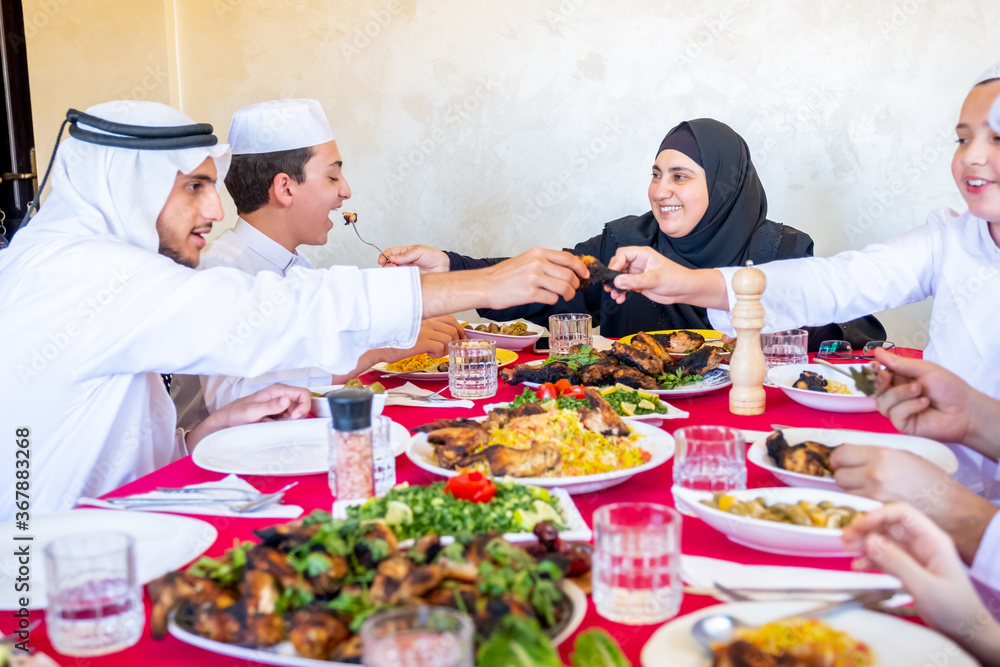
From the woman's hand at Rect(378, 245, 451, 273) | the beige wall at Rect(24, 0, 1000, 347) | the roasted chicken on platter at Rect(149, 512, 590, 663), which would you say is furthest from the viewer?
the beige wall at Rect(24, 0, 1000, 347)

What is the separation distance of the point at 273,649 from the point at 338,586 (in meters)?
0.12

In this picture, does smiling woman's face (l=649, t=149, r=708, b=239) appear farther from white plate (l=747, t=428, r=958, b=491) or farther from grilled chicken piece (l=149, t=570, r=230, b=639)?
grilled chicken piece (l=149, t=570, r=230, b=639)

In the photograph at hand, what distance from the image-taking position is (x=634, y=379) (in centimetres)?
260

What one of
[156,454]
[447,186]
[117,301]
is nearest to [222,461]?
[117,301]

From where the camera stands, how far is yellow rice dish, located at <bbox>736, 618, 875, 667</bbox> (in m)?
0.95

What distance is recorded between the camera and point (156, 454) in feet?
8.34

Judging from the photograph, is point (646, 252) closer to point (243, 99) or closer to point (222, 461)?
point (222, 461)

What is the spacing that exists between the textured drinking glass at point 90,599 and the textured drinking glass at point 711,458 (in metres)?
1.00

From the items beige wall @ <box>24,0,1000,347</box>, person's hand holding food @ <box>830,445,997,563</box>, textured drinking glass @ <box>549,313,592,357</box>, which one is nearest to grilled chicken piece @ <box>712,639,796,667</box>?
person's hand holding food @ <box>830,445,997,563</box>

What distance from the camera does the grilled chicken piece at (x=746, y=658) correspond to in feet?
3.11

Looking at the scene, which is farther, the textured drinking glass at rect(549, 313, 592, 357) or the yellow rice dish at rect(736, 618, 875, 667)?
the textured drinking glass at rect(549, 313, 592, 357)

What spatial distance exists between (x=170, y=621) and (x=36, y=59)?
5492mm

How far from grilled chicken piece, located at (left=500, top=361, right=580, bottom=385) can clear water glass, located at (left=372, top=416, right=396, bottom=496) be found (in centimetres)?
104

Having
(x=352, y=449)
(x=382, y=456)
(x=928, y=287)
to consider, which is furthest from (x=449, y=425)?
(x=928, y=287)
